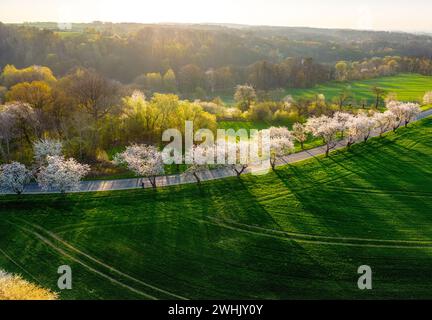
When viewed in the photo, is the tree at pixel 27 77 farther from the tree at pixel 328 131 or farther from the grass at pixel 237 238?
the tree at pixel 328 131

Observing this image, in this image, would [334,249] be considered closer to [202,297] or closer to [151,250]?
[202,297]

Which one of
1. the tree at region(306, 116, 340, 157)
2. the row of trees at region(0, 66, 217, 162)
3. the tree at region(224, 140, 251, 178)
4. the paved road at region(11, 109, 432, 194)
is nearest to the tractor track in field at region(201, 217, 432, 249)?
the paved road at region(11, 109, 432, 194)

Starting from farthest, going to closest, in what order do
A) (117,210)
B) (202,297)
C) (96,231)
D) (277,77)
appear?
(277,77) < (117,210) < (96,231) < (202,297)

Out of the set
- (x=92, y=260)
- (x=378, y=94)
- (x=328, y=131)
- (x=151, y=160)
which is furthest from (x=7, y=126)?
(x=378, y=94)

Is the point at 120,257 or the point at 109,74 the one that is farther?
the point at 109,74

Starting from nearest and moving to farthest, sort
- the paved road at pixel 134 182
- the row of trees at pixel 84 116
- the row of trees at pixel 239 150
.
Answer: the paved road at pixel 134 182 → the row of trees at pixel 239 150 → the row of trees at pixel 84 116

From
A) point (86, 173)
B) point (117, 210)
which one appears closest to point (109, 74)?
point (86, 173)

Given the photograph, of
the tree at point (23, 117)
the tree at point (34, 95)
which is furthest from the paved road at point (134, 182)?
the tree at point (34, 95)
